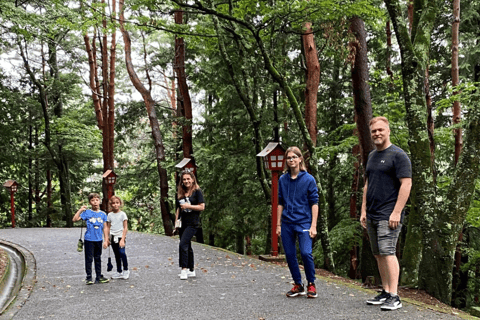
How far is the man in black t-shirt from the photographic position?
454cm

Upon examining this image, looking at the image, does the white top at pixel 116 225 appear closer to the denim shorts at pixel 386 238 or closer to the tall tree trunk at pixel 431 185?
the denim shorts at pixel 386 238

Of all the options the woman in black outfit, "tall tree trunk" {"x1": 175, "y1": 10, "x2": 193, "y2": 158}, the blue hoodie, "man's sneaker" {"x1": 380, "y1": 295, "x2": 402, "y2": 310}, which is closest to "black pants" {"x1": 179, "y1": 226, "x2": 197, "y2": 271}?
the woman in black outfit

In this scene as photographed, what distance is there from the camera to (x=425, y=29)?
757cm

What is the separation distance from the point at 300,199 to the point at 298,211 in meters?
0.15

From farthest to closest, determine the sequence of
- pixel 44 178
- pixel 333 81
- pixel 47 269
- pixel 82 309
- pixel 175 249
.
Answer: pixel 44 178
pixel 333 81
pixel 175 249
pixel 47 269
pixel 82 309

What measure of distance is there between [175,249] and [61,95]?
18437 millimetres

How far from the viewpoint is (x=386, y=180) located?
466 centimetres

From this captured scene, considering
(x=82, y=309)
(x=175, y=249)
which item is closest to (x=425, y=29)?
(x=82, y=309)

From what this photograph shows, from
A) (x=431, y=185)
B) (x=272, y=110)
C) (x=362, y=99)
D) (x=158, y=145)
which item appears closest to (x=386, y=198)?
(x=431, y=185)

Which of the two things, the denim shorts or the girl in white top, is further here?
the girl in white top

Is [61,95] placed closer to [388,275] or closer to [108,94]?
[108,94]

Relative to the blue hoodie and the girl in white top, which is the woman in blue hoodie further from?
the girl in white top

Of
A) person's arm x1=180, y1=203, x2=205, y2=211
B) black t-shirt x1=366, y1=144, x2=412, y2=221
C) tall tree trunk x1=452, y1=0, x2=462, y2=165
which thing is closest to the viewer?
black t-shirt x1=366, y1=144, x2=412, y2=221

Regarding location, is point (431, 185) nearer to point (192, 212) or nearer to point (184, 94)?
point (192, 212)
